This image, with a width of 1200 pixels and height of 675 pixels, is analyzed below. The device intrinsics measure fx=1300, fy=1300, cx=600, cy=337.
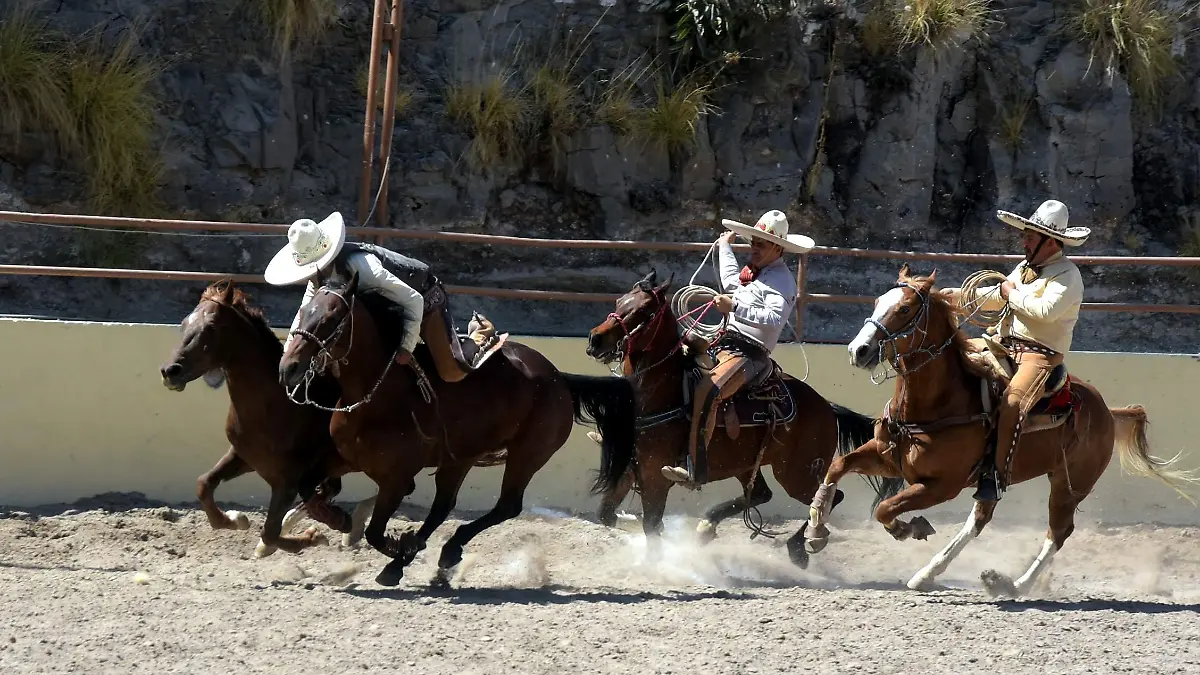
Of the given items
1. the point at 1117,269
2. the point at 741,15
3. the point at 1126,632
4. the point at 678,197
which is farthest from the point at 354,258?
the point at 1117,269

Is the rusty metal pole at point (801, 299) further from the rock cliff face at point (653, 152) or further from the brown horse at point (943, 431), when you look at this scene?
the rock cliff face at point (653, 152)

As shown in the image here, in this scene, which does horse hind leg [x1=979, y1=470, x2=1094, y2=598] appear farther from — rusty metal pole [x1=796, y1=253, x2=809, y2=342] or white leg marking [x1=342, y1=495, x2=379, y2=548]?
white leg marking [x1=342, y1=495, x2=379, y2=548]

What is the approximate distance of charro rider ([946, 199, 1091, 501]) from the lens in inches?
286

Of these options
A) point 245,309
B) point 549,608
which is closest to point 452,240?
point 245,309

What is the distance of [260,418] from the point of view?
6.81m

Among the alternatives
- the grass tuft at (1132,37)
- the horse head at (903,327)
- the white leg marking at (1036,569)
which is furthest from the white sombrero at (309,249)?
the grass tuft at (1132,37)

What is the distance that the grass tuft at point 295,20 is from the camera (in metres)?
12.6

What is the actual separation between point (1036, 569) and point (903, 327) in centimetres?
196

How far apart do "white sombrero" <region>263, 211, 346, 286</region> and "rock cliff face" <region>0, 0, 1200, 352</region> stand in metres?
5.10

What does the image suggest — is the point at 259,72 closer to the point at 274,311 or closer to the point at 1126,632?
the point at 274,311

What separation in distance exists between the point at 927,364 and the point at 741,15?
709 cm

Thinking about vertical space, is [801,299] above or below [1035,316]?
below

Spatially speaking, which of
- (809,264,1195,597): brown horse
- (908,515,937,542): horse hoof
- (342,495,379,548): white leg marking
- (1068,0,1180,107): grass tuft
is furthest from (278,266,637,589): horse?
(1068,0,1180,107): grass tuft

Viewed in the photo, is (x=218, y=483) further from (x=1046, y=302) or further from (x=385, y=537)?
(x=1046, y=302)
